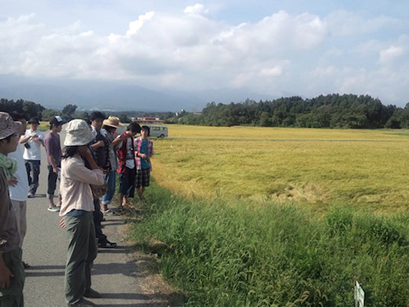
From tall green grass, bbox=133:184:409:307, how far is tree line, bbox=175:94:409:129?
83.5 m

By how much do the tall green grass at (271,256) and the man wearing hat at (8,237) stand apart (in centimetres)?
158

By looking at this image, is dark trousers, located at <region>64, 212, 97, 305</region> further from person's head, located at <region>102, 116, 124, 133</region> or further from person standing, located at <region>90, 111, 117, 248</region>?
person's head, located at <region>102, 116, 124, 133</region>

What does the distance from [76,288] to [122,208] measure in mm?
3251

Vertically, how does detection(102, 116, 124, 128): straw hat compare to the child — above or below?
above

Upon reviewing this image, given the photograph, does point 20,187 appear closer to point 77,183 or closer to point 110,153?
point 77,183

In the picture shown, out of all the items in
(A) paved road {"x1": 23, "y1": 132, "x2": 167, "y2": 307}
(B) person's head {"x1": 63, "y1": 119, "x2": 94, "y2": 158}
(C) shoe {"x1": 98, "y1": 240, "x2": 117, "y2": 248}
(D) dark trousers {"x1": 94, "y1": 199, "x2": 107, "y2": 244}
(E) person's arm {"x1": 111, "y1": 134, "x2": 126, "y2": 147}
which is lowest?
(A) paved road {"x1": 23, "y1": 132, "x2": 167, "y2": 307}

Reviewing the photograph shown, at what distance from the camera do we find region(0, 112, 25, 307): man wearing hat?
2.22 meters

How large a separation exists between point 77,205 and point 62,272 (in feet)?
3.89

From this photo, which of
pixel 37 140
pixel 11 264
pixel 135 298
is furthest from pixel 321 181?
pixel 11 264

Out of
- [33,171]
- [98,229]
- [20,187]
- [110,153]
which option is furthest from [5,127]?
[33,171]

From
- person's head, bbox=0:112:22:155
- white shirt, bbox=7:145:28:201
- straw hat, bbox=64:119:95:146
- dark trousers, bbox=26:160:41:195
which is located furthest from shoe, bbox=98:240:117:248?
dark trousers, bbox=26:160:41:195

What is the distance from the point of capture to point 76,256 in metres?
3.07

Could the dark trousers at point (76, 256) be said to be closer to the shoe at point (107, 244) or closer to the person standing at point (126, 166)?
the shoe at point (107, 244)

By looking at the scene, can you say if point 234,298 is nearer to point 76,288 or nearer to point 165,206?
point 76,288
